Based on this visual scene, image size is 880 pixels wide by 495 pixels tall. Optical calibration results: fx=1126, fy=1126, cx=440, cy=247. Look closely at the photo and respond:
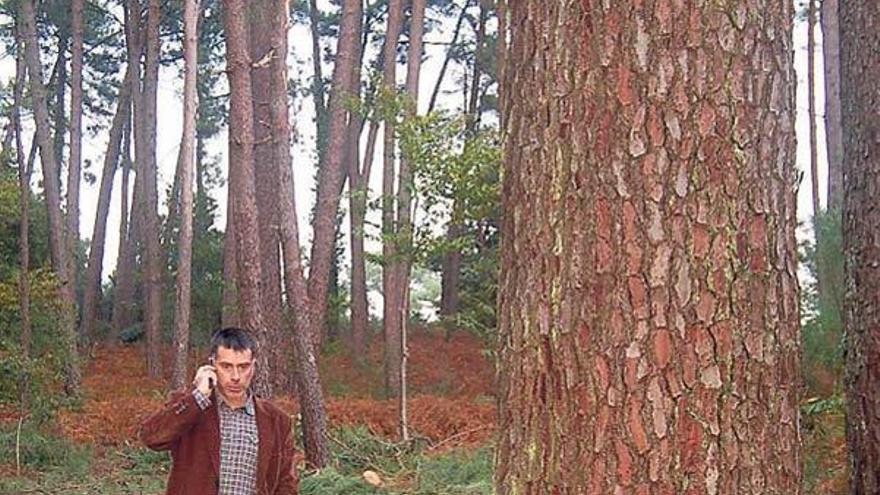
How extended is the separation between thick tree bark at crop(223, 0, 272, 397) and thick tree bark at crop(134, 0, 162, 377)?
364 inches

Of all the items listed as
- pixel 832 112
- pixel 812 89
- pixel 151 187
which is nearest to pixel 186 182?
pixel 151 187

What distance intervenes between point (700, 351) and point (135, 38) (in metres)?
24.8

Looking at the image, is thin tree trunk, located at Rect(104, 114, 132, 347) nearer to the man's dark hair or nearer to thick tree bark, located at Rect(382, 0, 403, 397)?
thick tree bark, located at Rect(382, 0, 403, 397)

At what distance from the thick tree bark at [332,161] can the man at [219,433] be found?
464 inches

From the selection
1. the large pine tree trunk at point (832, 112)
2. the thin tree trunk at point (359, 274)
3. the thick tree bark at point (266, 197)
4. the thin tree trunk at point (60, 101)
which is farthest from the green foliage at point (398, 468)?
the thin tree trunk at point (60, 101)

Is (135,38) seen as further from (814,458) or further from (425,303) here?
(814,458)

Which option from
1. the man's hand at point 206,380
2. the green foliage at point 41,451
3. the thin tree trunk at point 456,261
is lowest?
the green foliage at point 41,451

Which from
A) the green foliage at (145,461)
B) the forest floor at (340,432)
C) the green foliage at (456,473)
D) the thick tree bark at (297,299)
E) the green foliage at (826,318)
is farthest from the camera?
the green foliage at (145,461)

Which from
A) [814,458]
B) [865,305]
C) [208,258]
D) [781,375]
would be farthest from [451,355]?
[781,375]

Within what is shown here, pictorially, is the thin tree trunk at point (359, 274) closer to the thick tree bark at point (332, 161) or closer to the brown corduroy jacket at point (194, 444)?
the thick tree bark at point (332, 161)

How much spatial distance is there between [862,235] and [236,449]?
244 centimetres

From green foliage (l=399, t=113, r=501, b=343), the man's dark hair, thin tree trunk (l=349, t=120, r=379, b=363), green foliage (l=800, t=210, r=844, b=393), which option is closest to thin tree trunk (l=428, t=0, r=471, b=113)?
thin tree trunk (l=349, t=120, r=379, b=363)

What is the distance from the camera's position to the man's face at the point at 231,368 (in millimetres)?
4301

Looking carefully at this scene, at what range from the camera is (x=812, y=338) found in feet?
25.8
